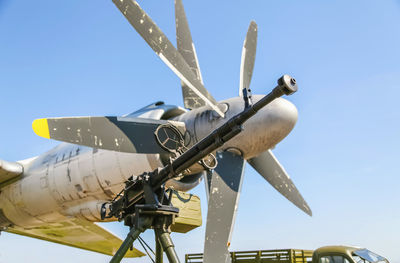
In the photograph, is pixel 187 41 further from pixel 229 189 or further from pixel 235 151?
pixel 229 189

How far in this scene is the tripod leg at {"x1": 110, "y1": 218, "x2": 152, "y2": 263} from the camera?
240 inches

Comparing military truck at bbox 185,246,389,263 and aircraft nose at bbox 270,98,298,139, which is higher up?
aircraft nose at bbox 270,98,298,139

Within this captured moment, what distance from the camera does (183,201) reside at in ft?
30.5

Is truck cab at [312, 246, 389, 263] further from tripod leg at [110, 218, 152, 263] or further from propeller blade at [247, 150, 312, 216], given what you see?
tripod leg at [110, 218, 152, 263]

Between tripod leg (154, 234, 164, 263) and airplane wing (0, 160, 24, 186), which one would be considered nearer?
tripod leg (154, 234, 164, 263)

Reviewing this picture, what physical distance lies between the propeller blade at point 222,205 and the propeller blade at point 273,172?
3.59ft

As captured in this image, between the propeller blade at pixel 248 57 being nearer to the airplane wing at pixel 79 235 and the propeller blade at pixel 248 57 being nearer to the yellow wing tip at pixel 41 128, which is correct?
Answer: the yellow wing tip at pixel 41 128

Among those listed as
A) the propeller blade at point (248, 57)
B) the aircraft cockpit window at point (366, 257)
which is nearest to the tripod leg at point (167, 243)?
the propeller blade at point (248, 57)

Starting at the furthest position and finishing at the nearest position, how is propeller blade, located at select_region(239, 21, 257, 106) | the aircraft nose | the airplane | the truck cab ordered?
1. propeller blade, located at select_region(239, 21, 257, 106)
2. the truck cab
3. the aircraft nose
4. the airplane

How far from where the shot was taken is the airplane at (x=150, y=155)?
7488mm

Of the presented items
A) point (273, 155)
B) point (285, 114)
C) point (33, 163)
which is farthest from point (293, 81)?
point (33, 163)

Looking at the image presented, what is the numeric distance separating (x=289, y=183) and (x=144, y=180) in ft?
14.7

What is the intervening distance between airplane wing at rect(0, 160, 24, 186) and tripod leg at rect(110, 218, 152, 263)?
21.4 ft

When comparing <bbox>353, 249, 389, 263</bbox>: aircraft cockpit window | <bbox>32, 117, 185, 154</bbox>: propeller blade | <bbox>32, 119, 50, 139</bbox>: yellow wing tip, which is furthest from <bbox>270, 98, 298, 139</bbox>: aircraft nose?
<bbox>32, 119, 50, 139</bbox>: yellow wing tip
